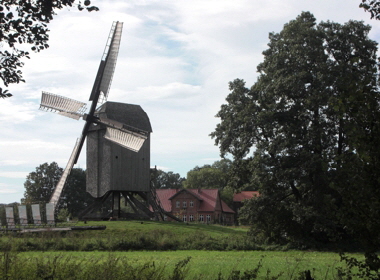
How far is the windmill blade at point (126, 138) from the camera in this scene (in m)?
39.5

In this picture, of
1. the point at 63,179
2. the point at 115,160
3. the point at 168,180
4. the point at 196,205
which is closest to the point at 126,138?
the point at 115,160

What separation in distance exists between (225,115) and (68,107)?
48.5ft

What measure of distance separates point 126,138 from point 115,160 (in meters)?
2.94

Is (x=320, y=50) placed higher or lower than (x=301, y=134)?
higher

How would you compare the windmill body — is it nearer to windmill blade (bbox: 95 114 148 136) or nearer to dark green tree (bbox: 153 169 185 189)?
windmill blade (bbox: 95 114 148 136)

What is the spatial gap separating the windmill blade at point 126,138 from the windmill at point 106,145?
0.09 meters

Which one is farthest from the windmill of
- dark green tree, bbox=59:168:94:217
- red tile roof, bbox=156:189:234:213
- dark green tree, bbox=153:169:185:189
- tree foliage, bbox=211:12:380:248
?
dark green tree, bbox=153:169:185:189

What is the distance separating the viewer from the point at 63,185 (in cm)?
4153

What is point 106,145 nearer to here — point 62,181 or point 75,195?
point 62,181

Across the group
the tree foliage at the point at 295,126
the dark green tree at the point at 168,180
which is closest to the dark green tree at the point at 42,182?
the tree foliage at the point at 295,126

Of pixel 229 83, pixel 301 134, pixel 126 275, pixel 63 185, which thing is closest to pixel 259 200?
pixel 301 134

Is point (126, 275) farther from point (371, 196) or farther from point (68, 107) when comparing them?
point (68, 107)

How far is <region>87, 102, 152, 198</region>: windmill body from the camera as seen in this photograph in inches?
1663

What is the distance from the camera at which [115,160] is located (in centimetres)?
4225
